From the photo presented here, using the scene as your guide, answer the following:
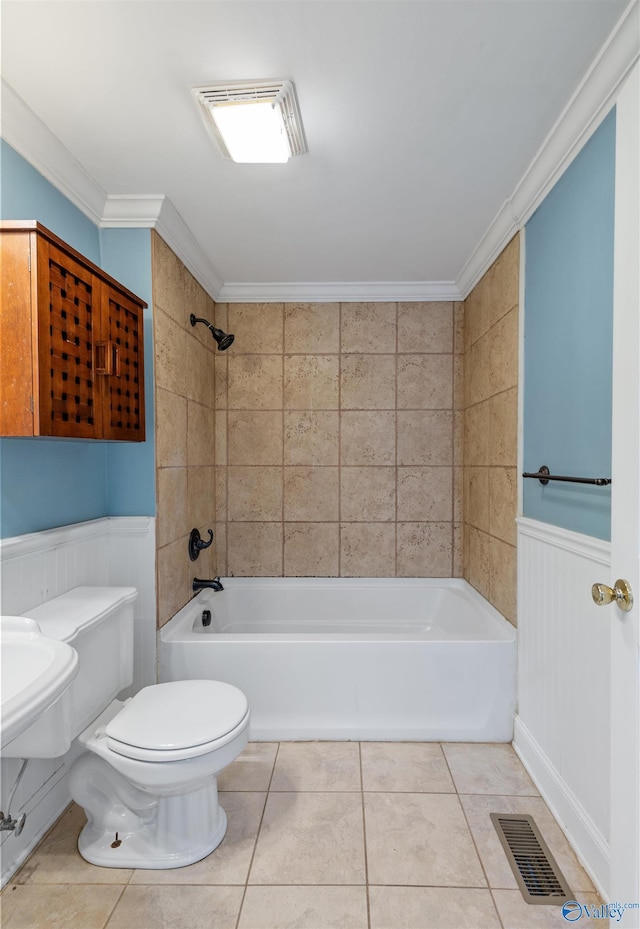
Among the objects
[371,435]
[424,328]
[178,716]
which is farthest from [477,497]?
[178,716]

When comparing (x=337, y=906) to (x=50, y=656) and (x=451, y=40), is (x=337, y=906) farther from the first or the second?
(x=451, y=40)

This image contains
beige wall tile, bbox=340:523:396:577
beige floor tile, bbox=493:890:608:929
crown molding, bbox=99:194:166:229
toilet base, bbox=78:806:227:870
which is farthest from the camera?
beige wall tile, bbox=340:523:396:577

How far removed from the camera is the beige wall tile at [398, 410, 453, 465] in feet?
10.8

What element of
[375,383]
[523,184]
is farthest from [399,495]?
[523,184]

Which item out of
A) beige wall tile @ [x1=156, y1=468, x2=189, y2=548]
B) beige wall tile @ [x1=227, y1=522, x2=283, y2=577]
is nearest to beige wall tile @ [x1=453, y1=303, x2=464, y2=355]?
beige wall tile @ [x1=227, y1=522, x2=283, y2=577]

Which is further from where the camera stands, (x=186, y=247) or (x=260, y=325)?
(x=260, y=325)

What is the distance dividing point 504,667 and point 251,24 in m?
2.36

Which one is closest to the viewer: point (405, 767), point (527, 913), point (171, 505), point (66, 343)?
point (527, 913)

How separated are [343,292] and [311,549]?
5.14 ft

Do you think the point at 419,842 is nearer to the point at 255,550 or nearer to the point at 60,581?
the point at 60,581

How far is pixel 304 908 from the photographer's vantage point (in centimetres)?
148

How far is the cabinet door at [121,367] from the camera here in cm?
→ 181

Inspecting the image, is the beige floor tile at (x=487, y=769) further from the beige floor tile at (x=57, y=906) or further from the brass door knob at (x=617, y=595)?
the brass door knob at (x=617, y=595)

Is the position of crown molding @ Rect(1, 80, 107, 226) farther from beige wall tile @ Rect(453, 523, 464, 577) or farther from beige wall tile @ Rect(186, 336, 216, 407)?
beige wall tile @ Rect(453, 523, 464, 577)
